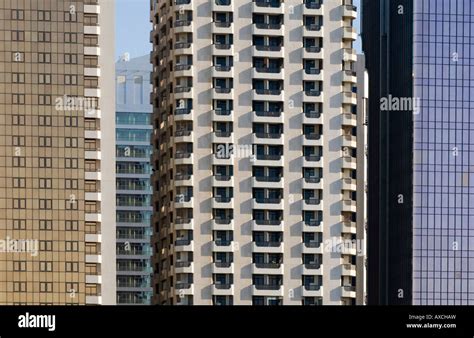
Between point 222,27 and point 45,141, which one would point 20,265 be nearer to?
point 45,141

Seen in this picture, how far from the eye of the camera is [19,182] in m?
6.98

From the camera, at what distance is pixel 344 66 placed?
316 inches

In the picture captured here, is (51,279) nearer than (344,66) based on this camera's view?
Yes

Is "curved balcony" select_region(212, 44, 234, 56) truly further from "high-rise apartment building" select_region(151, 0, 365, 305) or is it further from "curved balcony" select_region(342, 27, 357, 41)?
"curved balcony" select_region(342, 27, 357, 41)

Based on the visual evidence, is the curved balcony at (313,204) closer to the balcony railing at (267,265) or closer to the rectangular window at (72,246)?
the balcony railing at (267,265)

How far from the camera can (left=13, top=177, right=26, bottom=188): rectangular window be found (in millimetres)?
6961

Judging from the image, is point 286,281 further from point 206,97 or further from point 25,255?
point 25,255

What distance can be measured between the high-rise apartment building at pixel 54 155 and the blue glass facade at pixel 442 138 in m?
5.37

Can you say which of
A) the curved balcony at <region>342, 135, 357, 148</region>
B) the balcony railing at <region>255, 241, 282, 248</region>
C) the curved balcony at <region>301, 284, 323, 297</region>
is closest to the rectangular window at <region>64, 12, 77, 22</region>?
the balcony railing at <region>255, 241, 282, 248</region>

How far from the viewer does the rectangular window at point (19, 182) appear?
6.96m

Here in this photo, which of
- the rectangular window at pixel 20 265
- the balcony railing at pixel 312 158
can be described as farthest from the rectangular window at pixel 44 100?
the balcony railing at pixel 312 158
